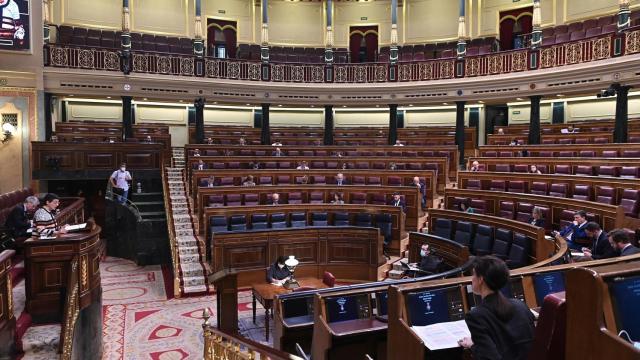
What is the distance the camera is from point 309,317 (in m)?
4.12

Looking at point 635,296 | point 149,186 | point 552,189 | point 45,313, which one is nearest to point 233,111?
point 149,186

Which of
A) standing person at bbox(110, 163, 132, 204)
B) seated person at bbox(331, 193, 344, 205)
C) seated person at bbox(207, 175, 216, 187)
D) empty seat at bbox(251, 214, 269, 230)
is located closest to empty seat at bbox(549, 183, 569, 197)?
seated person at bbox(331, 193, 344, 205)

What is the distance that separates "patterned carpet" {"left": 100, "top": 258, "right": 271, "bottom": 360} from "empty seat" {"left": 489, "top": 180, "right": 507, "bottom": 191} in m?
5.28

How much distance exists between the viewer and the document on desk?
97.9 inches

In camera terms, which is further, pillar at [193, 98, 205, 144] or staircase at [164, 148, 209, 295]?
pillar at [193, 98, 205, 144]

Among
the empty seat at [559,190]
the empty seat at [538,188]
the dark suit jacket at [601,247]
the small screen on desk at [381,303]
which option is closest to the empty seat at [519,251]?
the dark suit jacket at [601,247]

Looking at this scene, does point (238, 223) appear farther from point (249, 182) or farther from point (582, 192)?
point (582, 192)

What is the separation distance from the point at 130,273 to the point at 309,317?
20.9 ft

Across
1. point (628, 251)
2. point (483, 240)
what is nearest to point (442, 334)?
point (628, 251)

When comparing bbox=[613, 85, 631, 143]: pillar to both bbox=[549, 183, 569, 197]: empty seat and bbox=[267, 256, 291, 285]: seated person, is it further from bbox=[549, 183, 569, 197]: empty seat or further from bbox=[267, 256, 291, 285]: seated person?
bbox=[267, 256, 291, 285]: seated person

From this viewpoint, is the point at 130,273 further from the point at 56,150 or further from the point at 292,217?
the point at 56,150

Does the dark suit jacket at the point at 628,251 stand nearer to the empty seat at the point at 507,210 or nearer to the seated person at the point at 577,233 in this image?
the seated person at the point at 577,233

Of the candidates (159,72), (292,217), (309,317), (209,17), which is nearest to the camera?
(309,317)

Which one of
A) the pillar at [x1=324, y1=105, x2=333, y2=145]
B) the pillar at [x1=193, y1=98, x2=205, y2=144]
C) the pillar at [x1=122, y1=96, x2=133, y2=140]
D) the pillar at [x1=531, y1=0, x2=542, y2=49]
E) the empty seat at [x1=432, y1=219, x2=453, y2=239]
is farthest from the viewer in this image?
the pillar at [x1=324, y1=105, x2=333, y2=145]
